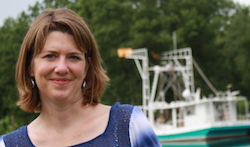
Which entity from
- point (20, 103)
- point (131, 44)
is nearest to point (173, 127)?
point (131, 44)

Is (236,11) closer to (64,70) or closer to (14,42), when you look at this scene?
(14,42)

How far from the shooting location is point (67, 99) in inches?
56.1

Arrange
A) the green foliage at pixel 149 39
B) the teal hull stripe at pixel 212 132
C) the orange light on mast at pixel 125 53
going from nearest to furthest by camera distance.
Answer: the teal hull stripe at pixel 212 132
the orange light on mast at pixel 125 53
the green foliage at pixel 149 39

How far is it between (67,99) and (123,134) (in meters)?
0.28

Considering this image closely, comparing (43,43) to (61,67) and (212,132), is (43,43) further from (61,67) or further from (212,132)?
(212,132)

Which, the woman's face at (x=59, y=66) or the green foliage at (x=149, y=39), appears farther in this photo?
the green foliage at (x=149, y=39)

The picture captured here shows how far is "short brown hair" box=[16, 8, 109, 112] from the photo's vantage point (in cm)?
139

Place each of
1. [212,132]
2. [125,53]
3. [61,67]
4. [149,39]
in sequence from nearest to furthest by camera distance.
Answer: [61,67] → [212,132] → [125,53] → [149,39]

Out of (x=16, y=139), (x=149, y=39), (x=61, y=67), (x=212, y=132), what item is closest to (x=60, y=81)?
(x=61, y=67)

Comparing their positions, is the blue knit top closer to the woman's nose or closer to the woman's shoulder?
the woman's shoulder

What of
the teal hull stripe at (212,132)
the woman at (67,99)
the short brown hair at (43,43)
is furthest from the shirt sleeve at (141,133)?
the teal hull stripe at (212,132)

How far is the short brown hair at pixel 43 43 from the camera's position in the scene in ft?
4.57

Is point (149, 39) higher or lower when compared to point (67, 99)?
higher

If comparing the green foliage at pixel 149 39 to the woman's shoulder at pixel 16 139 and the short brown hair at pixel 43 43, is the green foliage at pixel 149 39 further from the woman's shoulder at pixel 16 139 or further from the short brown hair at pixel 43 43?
the woman's shoulder at pixel 16 139
